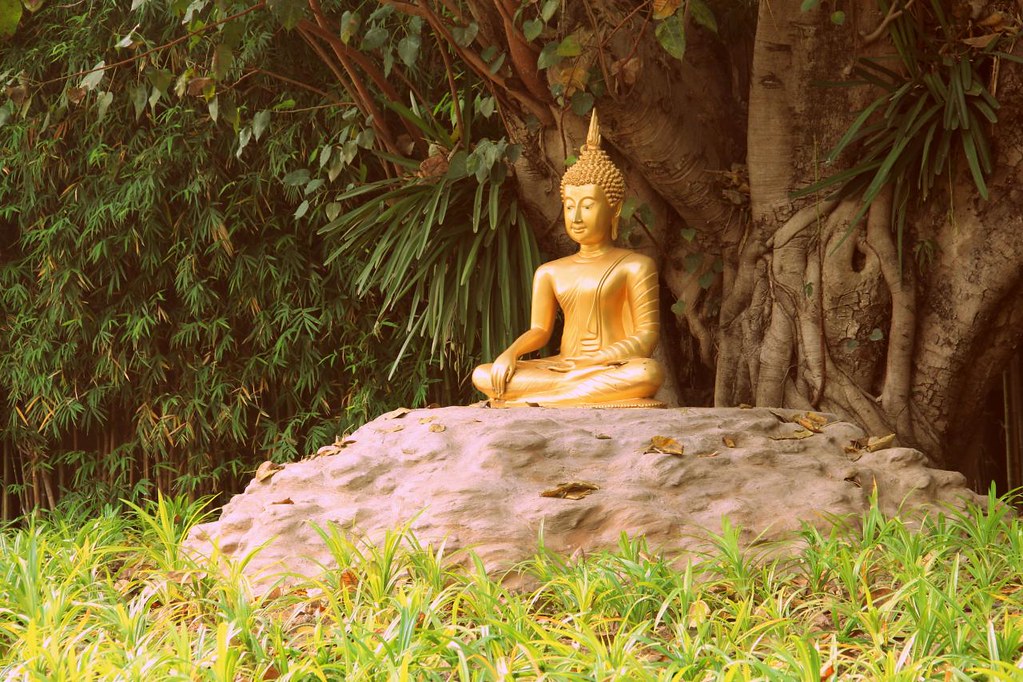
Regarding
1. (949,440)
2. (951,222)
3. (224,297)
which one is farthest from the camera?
(224,297)

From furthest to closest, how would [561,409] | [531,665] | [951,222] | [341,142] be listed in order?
[341,142] < [951,222] < [561,409] < [531,665]

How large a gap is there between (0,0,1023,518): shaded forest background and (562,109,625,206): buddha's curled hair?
0.09 metres

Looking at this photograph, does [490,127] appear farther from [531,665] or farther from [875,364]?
[531,665]

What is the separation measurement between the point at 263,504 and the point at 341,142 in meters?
2.06

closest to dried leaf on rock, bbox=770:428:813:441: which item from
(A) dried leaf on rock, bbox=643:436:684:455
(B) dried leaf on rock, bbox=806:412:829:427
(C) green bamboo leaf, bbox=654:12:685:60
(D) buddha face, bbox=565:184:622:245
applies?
(B) dried leaf on rock, bbox=806:412:829:427

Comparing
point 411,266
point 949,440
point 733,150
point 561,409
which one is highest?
point 733,150

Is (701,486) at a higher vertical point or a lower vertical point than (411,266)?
lower

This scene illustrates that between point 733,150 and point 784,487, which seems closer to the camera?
point 784,487

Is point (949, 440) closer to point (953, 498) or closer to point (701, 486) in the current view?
point (953, 498)

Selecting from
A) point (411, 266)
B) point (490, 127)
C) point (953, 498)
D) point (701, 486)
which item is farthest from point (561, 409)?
point (490, 127)

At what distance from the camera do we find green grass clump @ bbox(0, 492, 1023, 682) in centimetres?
201

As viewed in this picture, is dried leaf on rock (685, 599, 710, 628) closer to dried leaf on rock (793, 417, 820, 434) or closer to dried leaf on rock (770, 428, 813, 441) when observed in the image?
dried leaf on rock (770, 428, 813, 441)

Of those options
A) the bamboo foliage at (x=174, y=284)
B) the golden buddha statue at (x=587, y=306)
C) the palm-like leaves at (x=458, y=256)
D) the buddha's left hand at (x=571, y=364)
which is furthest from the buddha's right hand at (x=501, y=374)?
the bamboo foliage at (x=174, y=284)

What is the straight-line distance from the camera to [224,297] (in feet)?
18.4
